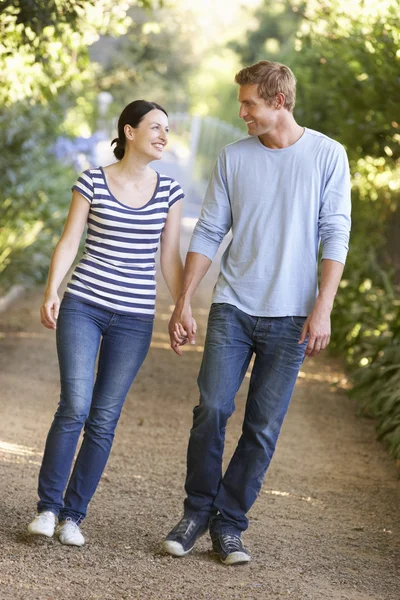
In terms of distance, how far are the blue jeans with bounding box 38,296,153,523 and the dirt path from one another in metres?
0.23

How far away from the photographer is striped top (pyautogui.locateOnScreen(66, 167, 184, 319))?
412cm

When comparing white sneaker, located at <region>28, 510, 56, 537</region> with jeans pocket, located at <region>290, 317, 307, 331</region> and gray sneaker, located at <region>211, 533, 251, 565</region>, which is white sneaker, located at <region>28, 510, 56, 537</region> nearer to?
gray sneaker, located at <region>211, 533, 251, 565</region>

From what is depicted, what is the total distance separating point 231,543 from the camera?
414 cm

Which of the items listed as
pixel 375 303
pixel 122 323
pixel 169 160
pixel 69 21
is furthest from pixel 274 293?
pixel 169 160

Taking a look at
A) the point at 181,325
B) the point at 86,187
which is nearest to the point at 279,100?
the point at 86,187

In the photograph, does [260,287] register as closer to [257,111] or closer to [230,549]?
[257,111]

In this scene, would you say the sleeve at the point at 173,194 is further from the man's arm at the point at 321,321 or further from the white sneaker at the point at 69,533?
the white sneaker at the point at 69,533

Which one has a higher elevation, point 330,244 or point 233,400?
point 330,244

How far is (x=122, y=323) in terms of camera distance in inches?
163

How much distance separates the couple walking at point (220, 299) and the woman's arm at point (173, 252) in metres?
0.10

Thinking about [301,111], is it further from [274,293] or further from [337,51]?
[274,293]

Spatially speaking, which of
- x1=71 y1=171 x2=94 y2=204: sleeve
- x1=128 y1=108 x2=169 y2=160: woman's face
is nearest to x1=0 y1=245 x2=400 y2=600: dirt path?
x1=71 y1=171 x2=94 y2=204: sleeve

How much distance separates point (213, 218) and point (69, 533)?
4.63ft

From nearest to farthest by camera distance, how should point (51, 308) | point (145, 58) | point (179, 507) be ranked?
point (51, 308) → point (179, 507) → point (145, 58)
